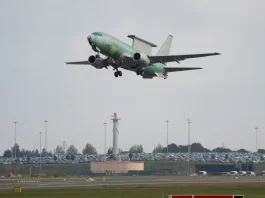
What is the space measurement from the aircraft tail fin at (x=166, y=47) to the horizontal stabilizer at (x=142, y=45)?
15.3m

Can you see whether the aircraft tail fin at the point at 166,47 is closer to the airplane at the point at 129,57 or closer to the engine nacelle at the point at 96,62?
the airplane at the point at 129,57

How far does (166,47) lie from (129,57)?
2568cm

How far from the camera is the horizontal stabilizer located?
110938 millimetres

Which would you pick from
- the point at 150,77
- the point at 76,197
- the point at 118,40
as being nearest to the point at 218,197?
the point at 76,197

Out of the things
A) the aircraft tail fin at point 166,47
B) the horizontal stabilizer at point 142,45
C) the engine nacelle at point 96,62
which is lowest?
the engine nacelle at point 96,62

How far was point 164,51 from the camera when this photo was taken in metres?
128

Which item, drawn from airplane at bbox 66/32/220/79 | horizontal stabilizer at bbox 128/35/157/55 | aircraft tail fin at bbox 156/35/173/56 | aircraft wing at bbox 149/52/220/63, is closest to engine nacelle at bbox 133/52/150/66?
airplane at bbox 66/32/220/79

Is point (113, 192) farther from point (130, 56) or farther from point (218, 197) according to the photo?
point (218, 197)

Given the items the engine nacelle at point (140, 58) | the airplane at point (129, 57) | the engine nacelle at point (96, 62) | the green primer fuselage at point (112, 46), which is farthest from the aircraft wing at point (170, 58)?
the engine nacelle at point (96, 62)

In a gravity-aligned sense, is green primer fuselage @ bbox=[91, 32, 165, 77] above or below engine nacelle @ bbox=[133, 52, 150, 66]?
above

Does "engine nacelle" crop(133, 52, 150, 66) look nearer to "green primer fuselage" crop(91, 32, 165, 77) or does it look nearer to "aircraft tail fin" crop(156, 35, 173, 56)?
"green primer fuselage" crop(91, 32, 165, 77)

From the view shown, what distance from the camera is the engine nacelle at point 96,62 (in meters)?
106

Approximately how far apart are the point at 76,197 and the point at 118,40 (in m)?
23.6

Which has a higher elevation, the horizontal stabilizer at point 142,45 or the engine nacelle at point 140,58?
the horizontal stabilizer at point 142,45
